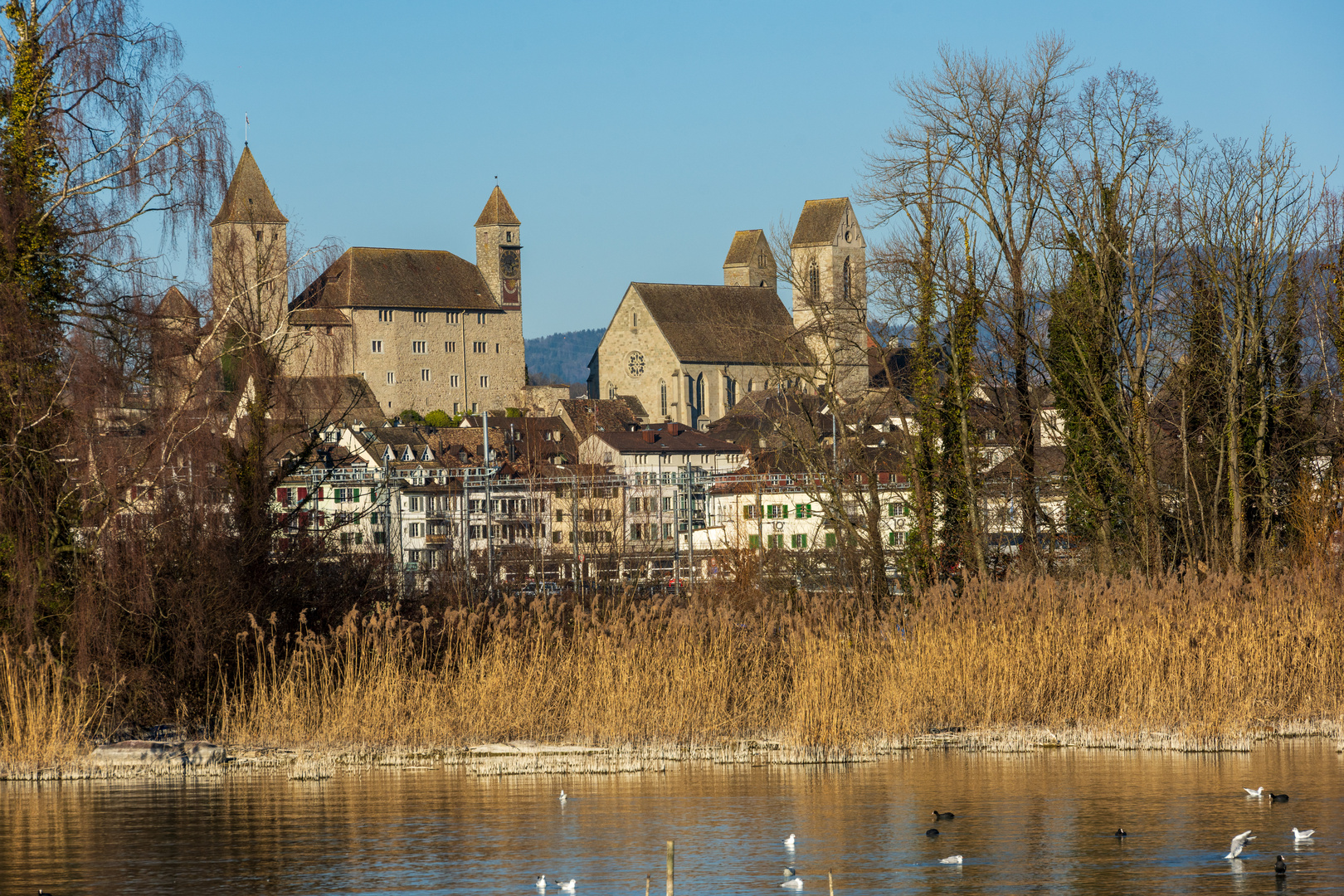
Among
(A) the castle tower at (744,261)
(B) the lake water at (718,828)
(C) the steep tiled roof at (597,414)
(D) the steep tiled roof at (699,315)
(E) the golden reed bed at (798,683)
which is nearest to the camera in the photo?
(B) the lake water at (718,828)

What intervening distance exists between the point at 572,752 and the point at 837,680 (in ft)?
8.38

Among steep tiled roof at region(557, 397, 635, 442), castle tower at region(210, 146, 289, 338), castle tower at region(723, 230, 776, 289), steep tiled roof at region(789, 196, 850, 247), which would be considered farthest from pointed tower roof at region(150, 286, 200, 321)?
castle tower at region(723, 230, 776, 289)

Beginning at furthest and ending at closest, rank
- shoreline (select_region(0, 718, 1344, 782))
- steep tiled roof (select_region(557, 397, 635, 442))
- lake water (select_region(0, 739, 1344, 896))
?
steep tiled roof (select_region(557, 397, 635, 442)) < shoreline (select_region(0, 718, 1344, 782)) < lake water (select_region(0, 739, 1344, 896))

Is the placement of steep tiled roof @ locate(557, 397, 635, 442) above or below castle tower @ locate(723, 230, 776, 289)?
below

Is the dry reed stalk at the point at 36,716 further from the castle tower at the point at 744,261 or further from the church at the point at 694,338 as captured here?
the castle tower at the point at 744,261

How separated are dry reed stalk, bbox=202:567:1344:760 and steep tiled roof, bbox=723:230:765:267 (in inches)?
5879

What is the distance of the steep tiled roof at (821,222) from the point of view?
152 m

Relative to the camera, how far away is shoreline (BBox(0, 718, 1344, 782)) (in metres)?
14.8

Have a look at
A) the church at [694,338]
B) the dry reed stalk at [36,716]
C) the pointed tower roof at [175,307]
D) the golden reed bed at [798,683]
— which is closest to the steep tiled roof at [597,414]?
the church at [694,338]

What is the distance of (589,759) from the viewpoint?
1477 cm

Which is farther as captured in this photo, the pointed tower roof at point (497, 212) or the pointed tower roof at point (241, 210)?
the pointed tower roof at point (497, 212)

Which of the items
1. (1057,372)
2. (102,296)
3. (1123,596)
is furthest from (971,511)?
(102,296)

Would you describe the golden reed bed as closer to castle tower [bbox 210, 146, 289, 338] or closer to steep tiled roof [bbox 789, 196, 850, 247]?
castle tower [bbox 210, 146, 289, 338]

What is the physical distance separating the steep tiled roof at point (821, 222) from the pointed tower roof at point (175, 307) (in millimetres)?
135852
